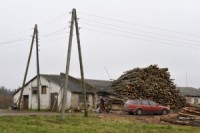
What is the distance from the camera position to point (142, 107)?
125ft

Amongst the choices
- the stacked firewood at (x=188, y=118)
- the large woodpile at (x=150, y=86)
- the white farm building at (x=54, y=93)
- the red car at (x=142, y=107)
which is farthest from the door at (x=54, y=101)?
the stacked firewood at (x=188, y=118)

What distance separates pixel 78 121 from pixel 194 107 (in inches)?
421

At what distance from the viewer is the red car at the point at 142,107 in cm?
3759

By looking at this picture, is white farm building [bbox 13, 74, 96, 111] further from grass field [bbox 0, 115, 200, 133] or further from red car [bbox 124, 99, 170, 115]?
grass field [bbox 0, 115, 200, 133]

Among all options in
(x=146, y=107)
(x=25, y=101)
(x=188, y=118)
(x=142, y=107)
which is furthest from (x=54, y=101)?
(x=188, y=118)

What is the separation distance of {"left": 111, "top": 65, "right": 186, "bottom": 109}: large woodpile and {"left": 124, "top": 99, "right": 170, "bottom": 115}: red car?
14.4 ft

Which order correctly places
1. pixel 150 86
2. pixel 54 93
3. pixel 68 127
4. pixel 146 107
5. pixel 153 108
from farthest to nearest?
pixel 54 93
pixel 150 86
pixel 153 108
pixel 146 107
pixel 68 127

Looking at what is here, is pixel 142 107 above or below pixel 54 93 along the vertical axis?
below

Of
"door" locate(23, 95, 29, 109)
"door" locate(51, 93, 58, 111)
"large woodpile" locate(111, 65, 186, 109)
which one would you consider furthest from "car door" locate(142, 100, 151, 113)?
"door" locate(23, 95, 29, 109)

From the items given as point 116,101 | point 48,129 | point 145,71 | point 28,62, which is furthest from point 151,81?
point 48,129

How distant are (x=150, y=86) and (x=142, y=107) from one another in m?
5.93

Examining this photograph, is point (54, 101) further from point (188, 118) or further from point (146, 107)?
point (188, 118)

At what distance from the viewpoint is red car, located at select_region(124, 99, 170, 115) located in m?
37.6

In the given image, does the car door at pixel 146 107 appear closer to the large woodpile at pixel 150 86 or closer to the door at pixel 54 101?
the large woodpile at pixel 150 86
